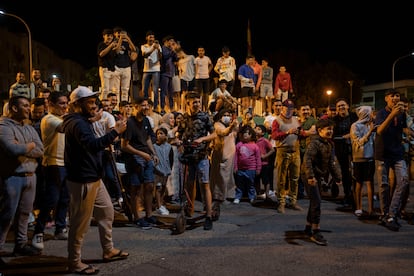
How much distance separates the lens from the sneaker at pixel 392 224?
23.8 feet

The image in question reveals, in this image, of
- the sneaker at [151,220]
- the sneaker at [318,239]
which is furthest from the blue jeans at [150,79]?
the sneaker at [318,239]

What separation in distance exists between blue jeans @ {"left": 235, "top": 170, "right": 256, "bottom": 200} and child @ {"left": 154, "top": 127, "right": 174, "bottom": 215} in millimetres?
1730

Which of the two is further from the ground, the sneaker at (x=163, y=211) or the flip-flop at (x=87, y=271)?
the sneaker at (x=163, y=211)

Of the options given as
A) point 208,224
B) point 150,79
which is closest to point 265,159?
point 208,224

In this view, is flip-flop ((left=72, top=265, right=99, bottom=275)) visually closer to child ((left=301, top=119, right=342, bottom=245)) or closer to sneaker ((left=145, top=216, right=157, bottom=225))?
sneaker ((left=145, top=216, right=157, bottom=225))

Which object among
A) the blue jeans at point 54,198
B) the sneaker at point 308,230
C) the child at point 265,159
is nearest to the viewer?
the blue jeans at point 54,198

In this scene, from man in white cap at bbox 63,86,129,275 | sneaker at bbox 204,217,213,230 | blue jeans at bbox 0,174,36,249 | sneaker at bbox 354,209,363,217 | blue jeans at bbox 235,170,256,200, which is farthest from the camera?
blue jeans at bbox 235,170,256,200

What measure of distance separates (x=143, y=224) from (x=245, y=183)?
322cm

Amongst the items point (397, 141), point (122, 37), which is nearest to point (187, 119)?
point (397, 141)

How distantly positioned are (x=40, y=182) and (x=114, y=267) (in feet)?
7.12

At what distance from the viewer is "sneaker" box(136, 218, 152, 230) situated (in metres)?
7.39

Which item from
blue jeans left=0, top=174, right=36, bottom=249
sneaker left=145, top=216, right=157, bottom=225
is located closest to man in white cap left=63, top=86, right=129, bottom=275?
blue jeans left=0, top=174, right=36, bottom=249

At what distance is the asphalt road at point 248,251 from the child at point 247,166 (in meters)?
1.82

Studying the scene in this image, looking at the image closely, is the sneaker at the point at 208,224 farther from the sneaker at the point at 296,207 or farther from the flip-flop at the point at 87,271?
the flip-flop at the point at 87,271
